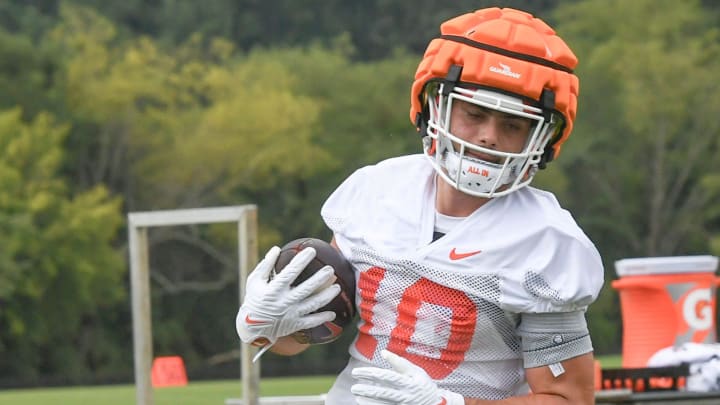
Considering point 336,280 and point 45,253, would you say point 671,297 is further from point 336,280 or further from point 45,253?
point 45,253

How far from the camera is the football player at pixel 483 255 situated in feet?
8.85

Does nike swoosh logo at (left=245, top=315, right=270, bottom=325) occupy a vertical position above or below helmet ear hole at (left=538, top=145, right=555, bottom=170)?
below

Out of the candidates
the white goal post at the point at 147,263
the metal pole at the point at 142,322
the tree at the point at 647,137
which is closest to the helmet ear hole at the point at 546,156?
the white goal post at the point at 147,263

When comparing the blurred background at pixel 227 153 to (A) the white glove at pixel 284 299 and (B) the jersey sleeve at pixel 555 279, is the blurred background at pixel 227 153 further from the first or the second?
(B) the jersey sleeve at pixel 555 279

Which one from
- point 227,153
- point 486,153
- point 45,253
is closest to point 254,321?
point 486,153

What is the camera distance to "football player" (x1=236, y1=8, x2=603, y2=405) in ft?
8.85

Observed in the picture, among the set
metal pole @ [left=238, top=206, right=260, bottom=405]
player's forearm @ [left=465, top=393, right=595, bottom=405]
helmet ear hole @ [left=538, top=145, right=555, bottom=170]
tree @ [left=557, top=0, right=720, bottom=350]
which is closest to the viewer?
player's forearm @ [left=465, top=393, right=595, bottom=405]

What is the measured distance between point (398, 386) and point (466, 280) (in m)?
0.27

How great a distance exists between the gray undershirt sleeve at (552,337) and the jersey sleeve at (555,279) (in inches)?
1.0

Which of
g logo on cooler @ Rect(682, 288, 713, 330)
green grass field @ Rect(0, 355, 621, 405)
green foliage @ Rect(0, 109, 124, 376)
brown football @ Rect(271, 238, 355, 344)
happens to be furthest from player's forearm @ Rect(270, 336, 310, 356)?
green foliage @ Rect(0, 109, 124, 376)

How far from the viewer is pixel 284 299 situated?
274cm

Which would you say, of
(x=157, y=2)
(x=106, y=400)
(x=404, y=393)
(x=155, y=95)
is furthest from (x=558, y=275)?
(x=157, y=2)

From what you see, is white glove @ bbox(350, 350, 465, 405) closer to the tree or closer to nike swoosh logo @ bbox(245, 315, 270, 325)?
nike swoosh logo @ bbox(245, 315, 270, 325)

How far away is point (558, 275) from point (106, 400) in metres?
11.8
